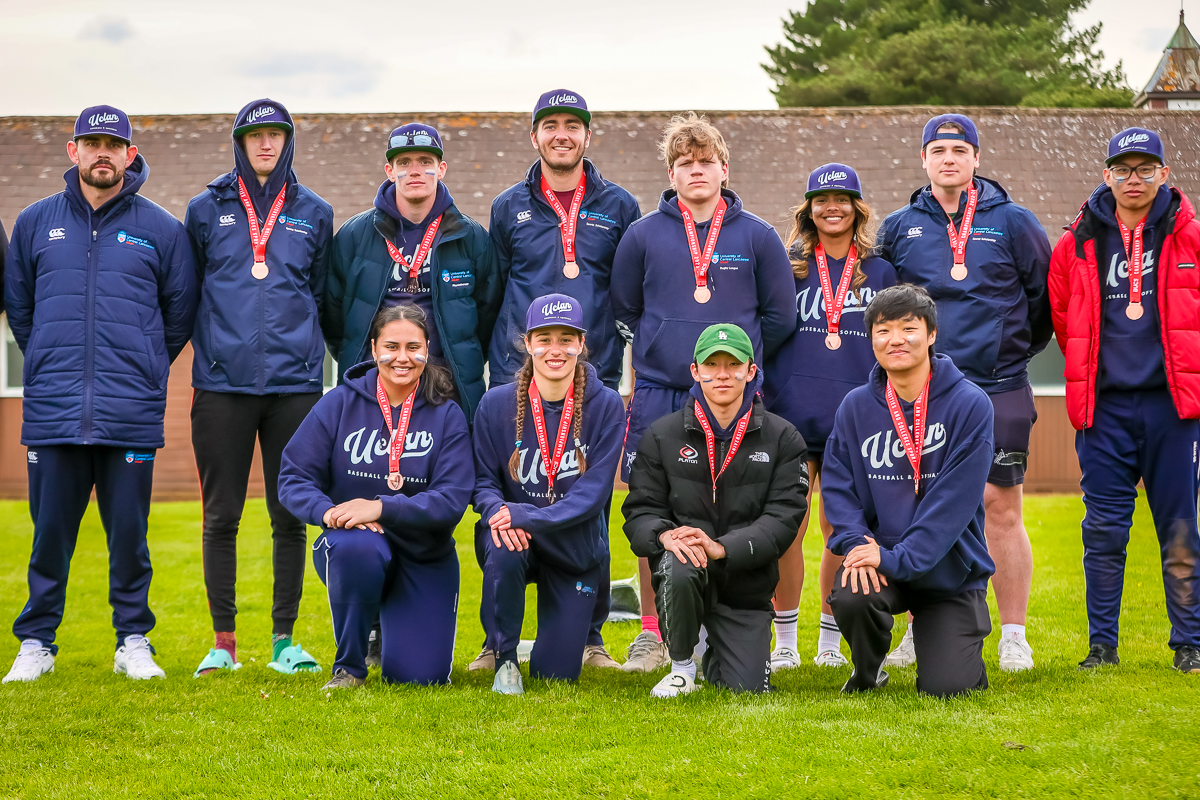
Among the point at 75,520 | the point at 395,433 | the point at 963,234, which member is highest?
the point at 963,234

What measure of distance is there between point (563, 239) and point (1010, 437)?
2.46m

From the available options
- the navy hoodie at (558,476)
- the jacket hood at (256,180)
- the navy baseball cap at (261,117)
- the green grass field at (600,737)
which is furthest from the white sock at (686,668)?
the navy baseball cap at (261,117)

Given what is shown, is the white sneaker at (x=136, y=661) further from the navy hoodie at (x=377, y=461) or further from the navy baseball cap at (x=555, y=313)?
the navy baseball cap at (x=555, y=313)

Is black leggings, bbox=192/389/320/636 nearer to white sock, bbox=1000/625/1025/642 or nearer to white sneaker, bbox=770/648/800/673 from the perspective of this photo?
white sneaker, bbox=770/648/800/673

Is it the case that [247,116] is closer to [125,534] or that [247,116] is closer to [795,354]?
[125,534]

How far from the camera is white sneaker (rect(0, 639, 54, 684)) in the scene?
515 centimetres

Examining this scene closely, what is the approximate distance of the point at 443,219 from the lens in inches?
220

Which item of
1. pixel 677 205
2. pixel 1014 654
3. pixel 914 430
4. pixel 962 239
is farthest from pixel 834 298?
pixel 1014 654

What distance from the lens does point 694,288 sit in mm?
5344

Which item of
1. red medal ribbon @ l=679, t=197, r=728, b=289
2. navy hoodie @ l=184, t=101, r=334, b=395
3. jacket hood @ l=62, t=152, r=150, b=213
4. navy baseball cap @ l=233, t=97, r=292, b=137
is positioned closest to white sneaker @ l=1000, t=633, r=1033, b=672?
red medal ribbon @ l=679, t=197, r=728, b=289

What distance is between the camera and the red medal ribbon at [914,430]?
4.64 meters

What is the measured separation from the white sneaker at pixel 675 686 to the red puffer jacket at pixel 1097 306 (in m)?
2.27

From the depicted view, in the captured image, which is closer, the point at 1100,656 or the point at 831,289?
the point at 1100,656

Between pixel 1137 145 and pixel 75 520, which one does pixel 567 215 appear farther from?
pixel 75 520
